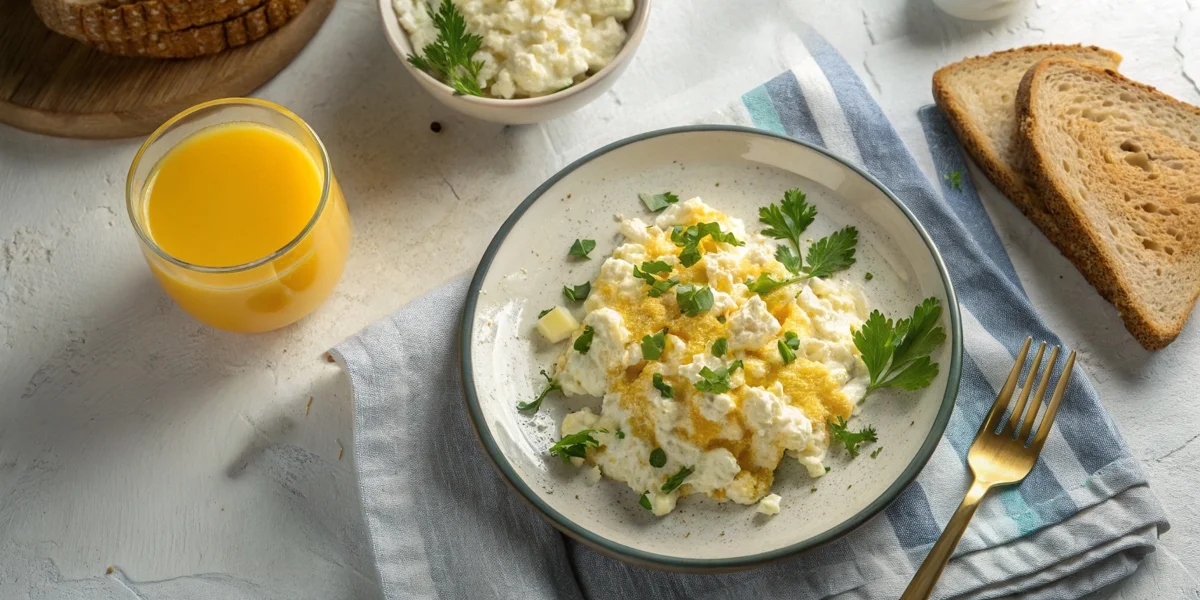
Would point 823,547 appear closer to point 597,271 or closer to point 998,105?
point 597,271

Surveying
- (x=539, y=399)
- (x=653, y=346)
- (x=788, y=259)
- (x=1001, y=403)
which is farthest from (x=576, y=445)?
(x=1001, y=403)

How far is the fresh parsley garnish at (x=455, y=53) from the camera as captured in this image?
2678mm

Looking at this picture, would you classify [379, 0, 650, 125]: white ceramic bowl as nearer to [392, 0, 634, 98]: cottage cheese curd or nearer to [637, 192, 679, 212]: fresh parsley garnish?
[392, 0, 634, 98]: cottage cheese curd

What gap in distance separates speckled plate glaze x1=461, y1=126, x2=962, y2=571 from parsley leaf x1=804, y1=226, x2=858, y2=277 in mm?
45

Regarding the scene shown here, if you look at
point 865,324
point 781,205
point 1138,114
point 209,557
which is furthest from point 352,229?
point 1138,114

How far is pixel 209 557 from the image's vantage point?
2549 mm

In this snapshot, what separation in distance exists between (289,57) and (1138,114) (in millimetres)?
2547

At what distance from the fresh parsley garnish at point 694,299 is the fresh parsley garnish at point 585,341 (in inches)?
8.8

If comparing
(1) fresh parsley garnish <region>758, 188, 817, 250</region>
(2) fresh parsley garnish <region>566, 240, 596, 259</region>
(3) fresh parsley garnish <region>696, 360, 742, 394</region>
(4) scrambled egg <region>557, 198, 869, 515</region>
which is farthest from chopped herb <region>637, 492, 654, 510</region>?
(1) fresh parsley garnish <region>758, 188, 817, 250</region>

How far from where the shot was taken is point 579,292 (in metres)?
2.56

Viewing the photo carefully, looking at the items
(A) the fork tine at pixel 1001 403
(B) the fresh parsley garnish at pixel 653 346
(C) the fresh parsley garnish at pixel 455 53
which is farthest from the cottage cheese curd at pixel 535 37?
(A) the fork tine at pixel 1001 403

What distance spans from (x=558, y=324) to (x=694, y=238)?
1.33ft

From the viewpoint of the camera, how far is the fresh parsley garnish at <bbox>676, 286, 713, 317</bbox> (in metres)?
2.26

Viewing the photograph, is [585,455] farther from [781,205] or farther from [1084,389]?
[1084,389]
